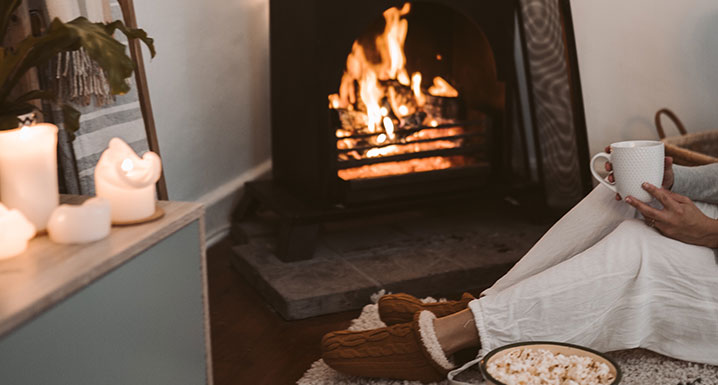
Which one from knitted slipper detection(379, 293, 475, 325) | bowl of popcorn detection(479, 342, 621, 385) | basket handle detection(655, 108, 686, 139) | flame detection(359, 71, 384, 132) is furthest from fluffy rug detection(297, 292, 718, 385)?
basket handle detection(655, 108, 686, 139)

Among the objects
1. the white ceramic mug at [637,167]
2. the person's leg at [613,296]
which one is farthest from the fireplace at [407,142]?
the white ceramic mug at [637,167]

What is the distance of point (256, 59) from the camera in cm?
287

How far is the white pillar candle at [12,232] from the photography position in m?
1.09

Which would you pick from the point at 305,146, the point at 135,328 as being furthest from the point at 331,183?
the point at 135,328

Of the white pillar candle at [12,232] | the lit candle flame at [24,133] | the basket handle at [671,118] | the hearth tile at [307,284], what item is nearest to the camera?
the white pillar candle at [12,232]

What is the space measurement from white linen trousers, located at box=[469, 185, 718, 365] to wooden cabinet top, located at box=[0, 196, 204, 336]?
63 centimetres

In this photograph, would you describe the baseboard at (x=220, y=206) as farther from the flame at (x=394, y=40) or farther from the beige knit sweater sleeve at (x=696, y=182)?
the beige knit sweater sleeve at (x=696, y=182)

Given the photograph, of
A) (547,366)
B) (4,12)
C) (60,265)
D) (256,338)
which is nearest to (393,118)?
(256,338)

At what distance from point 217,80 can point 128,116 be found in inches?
38.4

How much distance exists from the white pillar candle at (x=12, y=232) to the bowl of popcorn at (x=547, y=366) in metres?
0.74

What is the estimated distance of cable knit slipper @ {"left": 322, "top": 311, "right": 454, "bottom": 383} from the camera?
1.51 m

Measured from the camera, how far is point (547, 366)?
1.32 metres

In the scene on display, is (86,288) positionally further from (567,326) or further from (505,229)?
(505,229)

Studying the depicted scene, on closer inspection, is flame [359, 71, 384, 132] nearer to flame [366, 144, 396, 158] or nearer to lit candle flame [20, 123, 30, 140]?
flame [366, 144, 396, 158]
